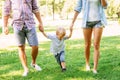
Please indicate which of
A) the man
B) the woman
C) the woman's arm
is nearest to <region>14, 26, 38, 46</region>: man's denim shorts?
the man

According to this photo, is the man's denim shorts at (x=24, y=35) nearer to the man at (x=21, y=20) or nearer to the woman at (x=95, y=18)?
the man at (x=21, y=20)

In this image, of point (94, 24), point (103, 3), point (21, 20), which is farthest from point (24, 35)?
point (103, 3)

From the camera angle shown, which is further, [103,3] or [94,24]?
[94,24]

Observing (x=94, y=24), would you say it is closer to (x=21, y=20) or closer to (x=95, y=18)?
(x=95, y=18)

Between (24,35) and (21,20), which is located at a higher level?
(21,20)

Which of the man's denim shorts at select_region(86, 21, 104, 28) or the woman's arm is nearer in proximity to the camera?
the woman's arm

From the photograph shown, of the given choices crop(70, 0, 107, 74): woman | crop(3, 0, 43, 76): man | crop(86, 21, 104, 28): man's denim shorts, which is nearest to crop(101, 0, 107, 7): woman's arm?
crop(70, 0, 107, 74): woman

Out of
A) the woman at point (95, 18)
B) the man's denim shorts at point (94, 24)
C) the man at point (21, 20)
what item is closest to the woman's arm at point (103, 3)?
the woman at point (95, 18)

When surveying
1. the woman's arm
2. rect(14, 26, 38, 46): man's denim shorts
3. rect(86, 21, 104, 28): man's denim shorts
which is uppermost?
the woman's arm

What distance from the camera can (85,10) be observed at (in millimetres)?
8523

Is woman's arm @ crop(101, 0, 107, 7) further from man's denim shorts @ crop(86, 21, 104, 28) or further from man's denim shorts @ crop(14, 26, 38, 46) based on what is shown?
man's denim shorts @ crop(14, 26, 38, 46)

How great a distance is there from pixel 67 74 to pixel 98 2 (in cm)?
170

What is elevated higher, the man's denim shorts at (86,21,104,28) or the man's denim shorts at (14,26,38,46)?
the man's denim shorts at (86,21,104,28)

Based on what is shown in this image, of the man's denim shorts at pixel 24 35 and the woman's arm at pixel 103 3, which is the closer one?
the woman's arm at pixel 103 3
